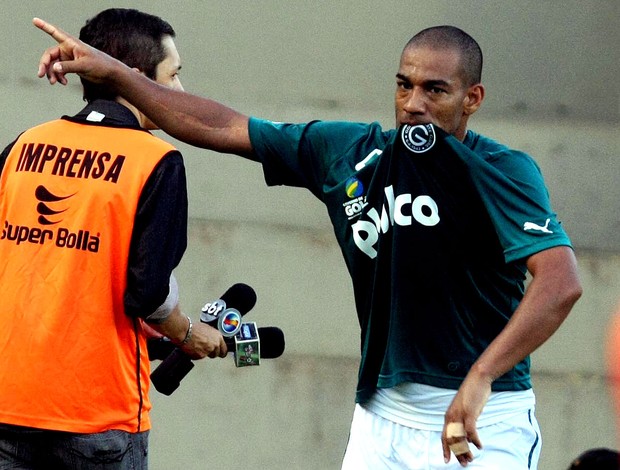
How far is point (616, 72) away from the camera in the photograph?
24.2 feet

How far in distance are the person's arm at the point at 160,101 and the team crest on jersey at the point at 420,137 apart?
0.58m

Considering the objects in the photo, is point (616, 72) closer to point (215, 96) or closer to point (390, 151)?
point (215, 96)

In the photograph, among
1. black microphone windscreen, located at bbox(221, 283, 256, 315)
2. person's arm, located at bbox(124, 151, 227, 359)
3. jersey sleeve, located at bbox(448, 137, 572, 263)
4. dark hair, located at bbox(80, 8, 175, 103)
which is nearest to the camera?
jersey sleeve, located at bbox(448, 137, 572, 263)

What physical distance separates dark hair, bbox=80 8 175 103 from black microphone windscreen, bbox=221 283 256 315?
0.80 meters

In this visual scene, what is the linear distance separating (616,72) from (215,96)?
7.03 feet

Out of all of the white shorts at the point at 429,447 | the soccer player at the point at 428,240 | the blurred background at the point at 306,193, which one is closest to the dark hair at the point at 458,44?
the soccer player at the point at 428,240

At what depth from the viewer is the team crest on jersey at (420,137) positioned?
402cm

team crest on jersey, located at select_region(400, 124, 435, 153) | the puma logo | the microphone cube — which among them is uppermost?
team crest on jersey, located at select_region(400, 124, 435, 153)

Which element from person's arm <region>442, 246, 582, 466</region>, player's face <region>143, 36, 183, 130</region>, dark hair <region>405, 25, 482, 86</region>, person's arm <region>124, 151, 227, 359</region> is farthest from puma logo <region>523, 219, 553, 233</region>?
player's face <region>143, 36, 183, 130</region>

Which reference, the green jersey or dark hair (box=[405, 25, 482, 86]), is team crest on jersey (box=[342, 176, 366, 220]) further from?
dark hair (box=[405, 25, 482, 86])

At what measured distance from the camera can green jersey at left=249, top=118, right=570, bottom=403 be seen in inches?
157

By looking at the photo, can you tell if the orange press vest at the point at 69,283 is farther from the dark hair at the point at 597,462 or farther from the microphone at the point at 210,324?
the dark hair at the point at 597,462

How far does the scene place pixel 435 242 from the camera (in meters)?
4.04

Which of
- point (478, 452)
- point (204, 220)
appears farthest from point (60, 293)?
point (204, 220)
